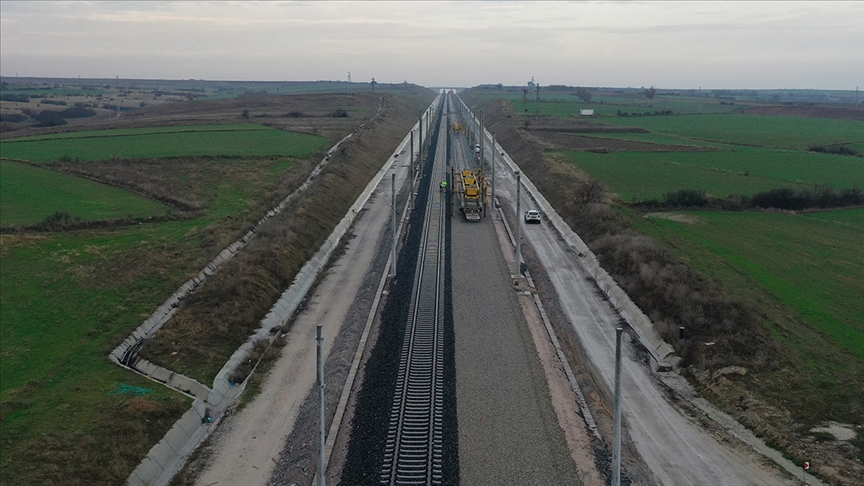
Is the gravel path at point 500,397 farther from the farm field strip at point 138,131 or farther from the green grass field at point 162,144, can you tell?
the farm field strip at point 138,131

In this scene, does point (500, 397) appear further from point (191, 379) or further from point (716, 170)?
point (716, 170)

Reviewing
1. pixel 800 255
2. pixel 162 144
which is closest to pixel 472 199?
pixel 800 255

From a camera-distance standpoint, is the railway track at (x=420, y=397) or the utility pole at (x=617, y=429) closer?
the utility pole at (x=617, y=429)

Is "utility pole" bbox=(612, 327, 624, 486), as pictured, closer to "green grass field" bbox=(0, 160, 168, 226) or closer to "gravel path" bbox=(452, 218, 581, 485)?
"gravel path" bbox=(452, 218, 581, 485)

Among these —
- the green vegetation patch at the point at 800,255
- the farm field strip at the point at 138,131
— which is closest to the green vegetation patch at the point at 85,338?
the green vegetation patch at the point at 800,255

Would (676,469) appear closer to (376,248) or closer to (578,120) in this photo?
(376,248)

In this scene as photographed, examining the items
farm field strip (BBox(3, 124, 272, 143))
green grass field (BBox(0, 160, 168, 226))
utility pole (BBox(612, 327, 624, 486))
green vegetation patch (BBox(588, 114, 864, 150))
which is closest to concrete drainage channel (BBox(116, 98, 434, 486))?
green grass field (BBox(0, 160, 168, 226))

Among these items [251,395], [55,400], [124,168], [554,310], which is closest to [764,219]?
[554,310]
